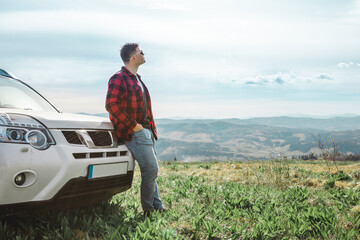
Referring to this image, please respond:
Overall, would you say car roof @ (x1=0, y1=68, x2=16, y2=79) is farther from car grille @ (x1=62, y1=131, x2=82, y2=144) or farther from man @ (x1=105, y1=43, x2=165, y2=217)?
car grille @ (x1=62, y1=131, x2=82, y2=144)

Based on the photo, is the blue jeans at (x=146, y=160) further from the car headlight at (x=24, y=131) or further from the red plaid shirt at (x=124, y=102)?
the car headlight at (x=24, y=131)

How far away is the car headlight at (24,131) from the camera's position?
2367mm

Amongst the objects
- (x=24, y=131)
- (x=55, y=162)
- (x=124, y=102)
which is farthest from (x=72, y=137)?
(x=124, y=102)

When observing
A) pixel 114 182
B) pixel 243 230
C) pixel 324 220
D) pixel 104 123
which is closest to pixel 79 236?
pixel 114 182

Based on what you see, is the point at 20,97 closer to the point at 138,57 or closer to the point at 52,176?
the point at 138,57

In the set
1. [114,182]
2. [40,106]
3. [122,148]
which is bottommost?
[114,182]

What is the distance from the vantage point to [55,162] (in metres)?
2.52

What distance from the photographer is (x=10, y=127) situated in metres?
2.40

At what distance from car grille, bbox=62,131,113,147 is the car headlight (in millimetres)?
201

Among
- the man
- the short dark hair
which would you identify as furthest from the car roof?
the short dark hair

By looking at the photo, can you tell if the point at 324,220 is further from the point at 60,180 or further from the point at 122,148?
the point at 60,180

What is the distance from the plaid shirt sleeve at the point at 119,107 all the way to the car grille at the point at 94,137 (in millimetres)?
183

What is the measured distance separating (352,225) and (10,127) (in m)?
3.72

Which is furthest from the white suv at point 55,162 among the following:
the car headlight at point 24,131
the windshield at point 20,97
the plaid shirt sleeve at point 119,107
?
the windshield at point 20,97
